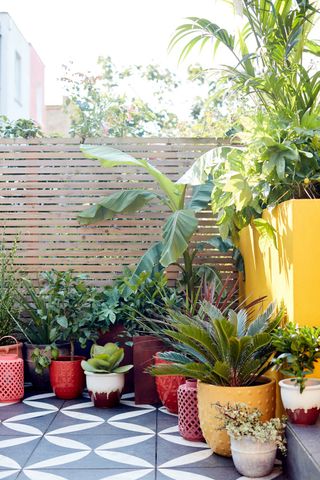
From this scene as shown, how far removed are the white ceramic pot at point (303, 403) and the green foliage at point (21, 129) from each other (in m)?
3.86

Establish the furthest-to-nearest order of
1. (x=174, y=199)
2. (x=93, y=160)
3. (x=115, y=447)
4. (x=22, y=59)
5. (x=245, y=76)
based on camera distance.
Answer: (x=22, y=59)
(x=93, y=160)
(x=174, y=199)
(x=245, y=76)
(x=115, y=447)

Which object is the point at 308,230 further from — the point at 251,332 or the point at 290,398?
the point at 290,398

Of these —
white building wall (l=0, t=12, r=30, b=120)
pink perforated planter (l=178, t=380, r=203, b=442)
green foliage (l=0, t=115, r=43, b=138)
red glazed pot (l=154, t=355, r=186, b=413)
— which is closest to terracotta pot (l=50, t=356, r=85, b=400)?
red glazed pot (l=154, t=355, r=186, b=413)

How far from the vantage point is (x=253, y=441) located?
3.67 metres

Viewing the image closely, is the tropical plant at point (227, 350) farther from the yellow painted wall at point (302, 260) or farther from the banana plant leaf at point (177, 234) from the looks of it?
the banana plant leaf at point (177, 234)

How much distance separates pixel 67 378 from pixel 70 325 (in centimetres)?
43

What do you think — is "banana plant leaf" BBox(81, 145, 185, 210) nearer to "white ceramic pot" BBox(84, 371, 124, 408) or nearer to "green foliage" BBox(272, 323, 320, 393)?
"white ceramic pot" BBox(84, 371, 124, 408)

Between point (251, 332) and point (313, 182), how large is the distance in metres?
0.98

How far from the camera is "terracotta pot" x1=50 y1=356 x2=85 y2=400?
5641mm

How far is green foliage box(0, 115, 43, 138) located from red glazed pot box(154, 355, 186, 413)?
267 cm

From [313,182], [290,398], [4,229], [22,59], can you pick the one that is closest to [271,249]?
[313,182]

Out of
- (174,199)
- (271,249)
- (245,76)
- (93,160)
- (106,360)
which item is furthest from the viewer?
(93,160)

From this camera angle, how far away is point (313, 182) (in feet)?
13.8

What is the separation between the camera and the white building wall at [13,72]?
1408cm
